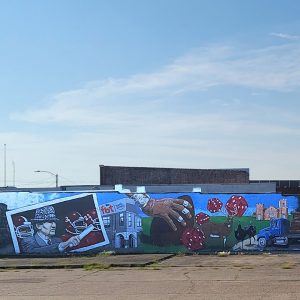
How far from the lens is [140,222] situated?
25703 millimetres

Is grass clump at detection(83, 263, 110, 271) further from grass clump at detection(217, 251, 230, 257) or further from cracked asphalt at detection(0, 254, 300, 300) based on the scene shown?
grass clump at detection(217, 251, 230, 257)

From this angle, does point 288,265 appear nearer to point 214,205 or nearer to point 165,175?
point 214,205

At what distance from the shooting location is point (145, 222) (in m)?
25.7

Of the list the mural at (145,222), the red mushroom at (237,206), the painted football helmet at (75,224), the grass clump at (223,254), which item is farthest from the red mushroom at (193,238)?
the painted football helmet at (75,224)

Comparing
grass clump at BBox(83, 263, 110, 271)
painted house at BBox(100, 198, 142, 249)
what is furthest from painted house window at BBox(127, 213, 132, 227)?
grass clump at BBox(83, 263, 110, 271)

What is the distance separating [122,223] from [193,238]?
321 centimetres

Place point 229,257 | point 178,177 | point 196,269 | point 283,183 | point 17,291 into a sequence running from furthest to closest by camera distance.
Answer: point 283,183 → point 178,177 → point 229,257 → point 196,269 → point 17,291

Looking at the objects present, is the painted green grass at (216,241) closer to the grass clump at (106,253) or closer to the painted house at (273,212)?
the painted house at (273,212)

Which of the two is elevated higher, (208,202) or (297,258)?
(208,202)

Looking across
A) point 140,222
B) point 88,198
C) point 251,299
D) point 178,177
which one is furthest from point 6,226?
point 178,177

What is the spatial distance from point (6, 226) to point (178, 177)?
112 ft

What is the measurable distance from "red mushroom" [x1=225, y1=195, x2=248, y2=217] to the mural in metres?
0.04

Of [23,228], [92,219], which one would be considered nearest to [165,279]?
[92,219]

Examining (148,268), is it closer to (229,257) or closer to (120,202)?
(229,257)
